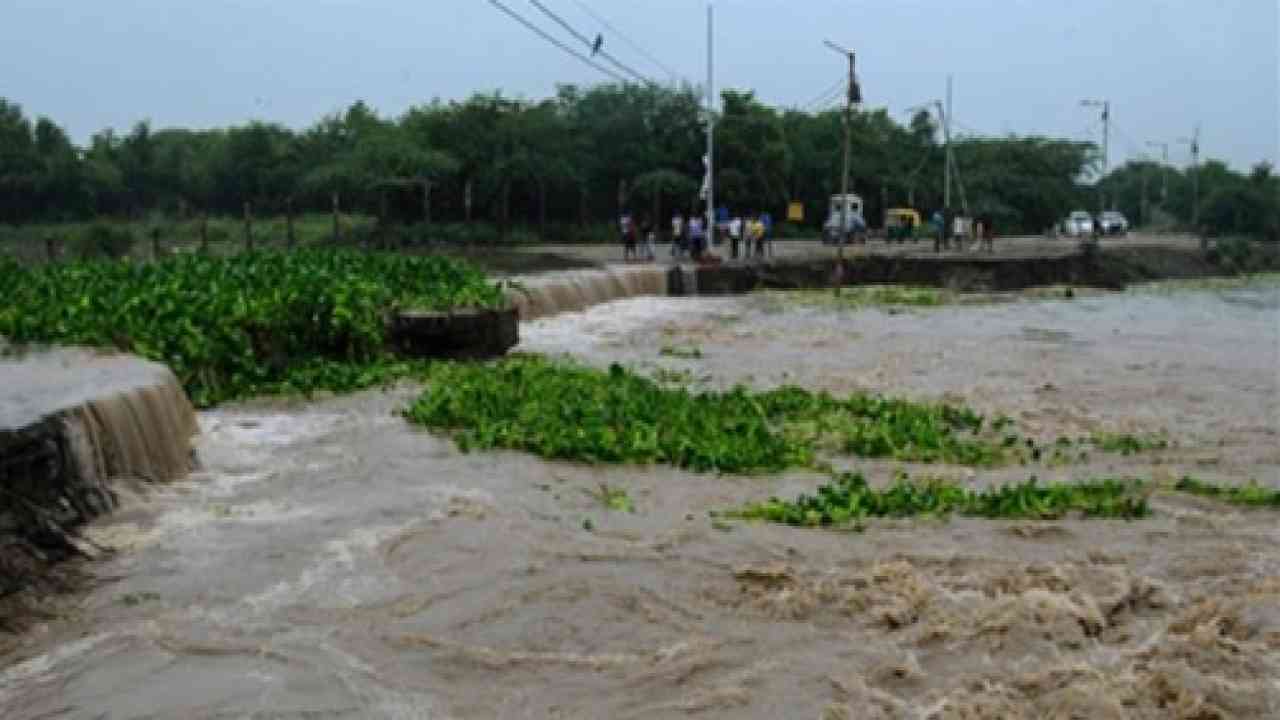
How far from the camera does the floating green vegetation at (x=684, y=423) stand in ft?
42.8

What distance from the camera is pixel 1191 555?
31.9 feet

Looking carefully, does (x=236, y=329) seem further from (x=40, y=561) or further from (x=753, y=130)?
(x=753, y=130)

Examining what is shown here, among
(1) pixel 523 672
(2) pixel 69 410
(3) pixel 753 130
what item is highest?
(3) pixel 753 130

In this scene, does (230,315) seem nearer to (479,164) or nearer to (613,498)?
(613,498)

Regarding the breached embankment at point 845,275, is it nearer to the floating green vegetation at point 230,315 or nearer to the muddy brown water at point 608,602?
the floating green vegetation at point 230,315

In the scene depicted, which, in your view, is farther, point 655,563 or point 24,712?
point 655,563

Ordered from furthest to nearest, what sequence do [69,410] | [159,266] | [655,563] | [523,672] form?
[159,266] < [69,410] < [655,563] < [523,672]

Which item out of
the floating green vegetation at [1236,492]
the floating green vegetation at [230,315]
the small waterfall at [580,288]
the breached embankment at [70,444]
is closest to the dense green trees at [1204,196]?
the small waterfall at [580,288]

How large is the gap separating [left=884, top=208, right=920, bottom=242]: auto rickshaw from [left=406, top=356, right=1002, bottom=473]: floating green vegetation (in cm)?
4764

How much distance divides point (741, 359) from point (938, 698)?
54.4 feet

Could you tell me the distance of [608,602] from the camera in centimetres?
859

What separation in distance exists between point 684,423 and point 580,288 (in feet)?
61.0

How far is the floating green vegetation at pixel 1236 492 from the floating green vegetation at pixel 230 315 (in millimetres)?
10142

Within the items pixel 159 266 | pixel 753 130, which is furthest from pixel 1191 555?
pixel 753 130
